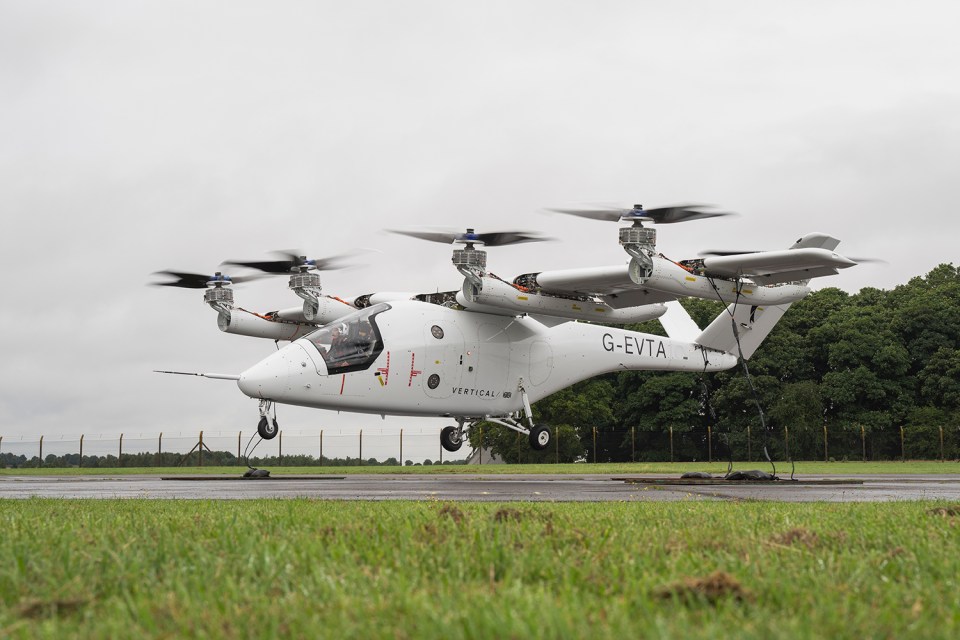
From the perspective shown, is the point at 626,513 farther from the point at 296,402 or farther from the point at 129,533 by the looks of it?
the point at 296,402

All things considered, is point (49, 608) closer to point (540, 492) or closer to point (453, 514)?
point (453, 514)

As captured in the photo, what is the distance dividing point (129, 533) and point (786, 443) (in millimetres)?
45407

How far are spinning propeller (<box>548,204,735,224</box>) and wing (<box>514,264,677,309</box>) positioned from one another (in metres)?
1.74

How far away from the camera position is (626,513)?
6.24m

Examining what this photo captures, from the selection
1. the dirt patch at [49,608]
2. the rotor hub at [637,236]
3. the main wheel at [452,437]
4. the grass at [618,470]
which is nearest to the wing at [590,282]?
the rotor hub at [637,236]

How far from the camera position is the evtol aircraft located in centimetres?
2205

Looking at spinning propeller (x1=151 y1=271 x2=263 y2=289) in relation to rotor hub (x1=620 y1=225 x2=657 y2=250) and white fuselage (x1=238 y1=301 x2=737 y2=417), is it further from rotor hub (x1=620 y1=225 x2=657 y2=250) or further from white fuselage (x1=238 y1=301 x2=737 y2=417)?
rotor hub (x1=620 y1=225 x2=657 y2=250)

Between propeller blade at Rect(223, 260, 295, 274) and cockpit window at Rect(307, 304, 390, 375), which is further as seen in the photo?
propeller blade at Rect(223, 260, 295, 274)

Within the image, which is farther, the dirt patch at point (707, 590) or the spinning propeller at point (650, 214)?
the spinning propeller at point (650, 214)

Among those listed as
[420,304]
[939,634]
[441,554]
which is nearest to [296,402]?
[420,304]

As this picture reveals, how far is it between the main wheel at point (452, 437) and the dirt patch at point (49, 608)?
24.5 metres

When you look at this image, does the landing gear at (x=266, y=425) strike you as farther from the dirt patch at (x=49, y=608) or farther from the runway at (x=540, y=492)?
the dirt patch at (x=49, y=608)

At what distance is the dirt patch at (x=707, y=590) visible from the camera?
9.01ft

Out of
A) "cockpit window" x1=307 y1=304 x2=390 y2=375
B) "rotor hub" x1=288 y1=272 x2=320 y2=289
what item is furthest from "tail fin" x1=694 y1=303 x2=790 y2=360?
"rotor hub" x1=288 y1=272 x2=320 y2=289
